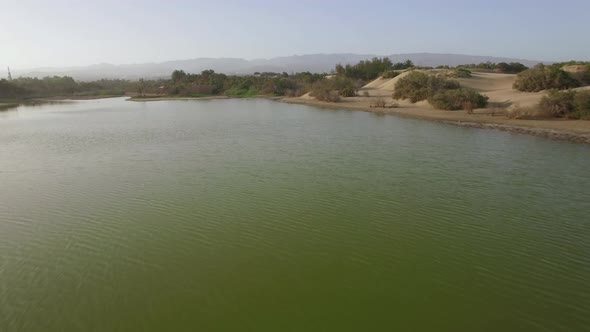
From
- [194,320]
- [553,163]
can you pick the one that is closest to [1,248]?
[194,320]

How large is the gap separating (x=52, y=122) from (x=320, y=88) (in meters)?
28.3

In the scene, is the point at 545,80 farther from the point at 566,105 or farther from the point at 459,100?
the point at 566,105

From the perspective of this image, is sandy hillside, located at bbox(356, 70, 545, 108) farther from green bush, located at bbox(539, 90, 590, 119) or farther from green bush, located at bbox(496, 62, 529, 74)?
green bush, located at bbox(496, 62, 529, 74)

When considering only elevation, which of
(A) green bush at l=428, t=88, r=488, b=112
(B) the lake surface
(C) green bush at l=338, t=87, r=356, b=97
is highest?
(C) green bush at l=338, t=87, r=356, b=97

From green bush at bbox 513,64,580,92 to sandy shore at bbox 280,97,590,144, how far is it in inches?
357

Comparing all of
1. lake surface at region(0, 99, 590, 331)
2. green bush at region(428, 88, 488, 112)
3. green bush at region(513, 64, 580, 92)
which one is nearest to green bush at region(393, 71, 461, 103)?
green bush at region(428, 88, 488, 112)

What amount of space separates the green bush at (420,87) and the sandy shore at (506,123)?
229 cm

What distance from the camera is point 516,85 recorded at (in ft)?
115

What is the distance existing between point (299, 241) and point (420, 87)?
106ft

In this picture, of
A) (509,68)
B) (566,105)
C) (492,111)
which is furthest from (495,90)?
(509,68)

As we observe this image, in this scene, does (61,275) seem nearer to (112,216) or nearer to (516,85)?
(112,216)

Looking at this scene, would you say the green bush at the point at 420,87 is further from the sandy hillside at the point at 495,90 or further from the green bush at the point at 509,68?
the green bush at the point at 509,68

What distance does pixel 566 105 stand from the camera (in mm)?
23703

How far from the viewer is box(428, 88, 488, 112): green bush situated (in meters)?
29.8
